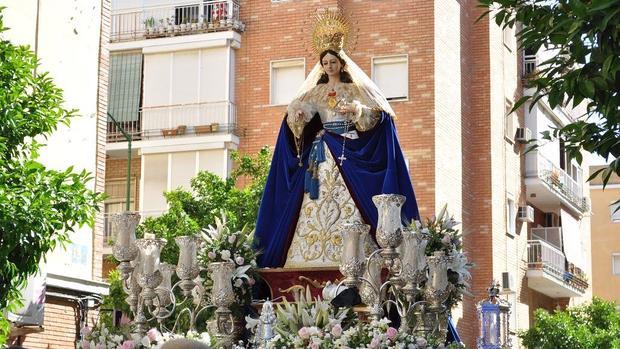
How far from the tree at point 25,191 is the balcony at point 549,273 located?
2429 cm

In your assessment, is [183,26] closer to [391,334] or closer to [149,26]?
[149,26]

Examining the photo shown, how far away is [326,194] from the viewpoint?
13.9 metres

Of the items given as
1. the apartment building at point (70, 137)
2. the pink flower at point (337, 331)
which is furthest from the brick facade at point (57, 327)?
the pink flower at point (337, 331)

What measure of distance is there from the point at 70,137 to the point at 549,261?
19.7 m

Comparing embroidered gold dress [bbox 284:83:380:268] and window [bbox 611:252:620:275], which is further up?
window [bbox 611:252:620:275]

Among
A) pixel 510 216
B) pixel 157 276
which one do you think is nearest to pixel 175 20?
pixel 510 216

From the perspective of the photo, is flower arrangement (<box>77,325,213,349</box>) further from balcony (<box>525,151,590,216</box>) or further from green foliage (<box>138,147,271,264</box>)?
balcony (<box>525,151,590,216</box>)

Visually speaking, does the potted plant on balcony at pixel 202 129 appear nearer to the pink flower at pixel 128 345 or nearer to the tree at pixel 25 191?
the tree at pixel 25 191

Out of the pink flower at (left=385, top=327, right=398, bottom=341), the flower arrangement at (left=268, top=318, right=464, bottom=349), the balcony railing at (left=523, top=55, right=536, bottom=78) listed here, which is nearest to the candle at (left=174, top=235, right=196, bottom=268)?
the flower arrangement at (left=268, top=318, right=464, bottom=349)

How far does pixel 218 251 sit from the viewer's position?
13.6 m

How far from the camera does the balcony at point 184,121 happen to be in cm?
3259

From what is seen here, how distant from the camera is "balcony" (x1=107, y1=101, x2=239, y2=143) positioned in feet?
107

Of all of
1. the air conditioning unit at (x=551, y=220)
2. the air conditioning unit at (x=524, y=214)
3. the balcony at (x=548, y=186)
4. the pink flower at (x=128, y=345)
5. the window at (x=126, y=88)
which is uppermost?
the window at (x=126, y=88)

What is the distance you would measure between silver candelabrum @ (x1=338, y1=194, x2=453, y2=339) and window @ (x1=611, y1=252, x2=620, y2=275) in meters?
41.2
